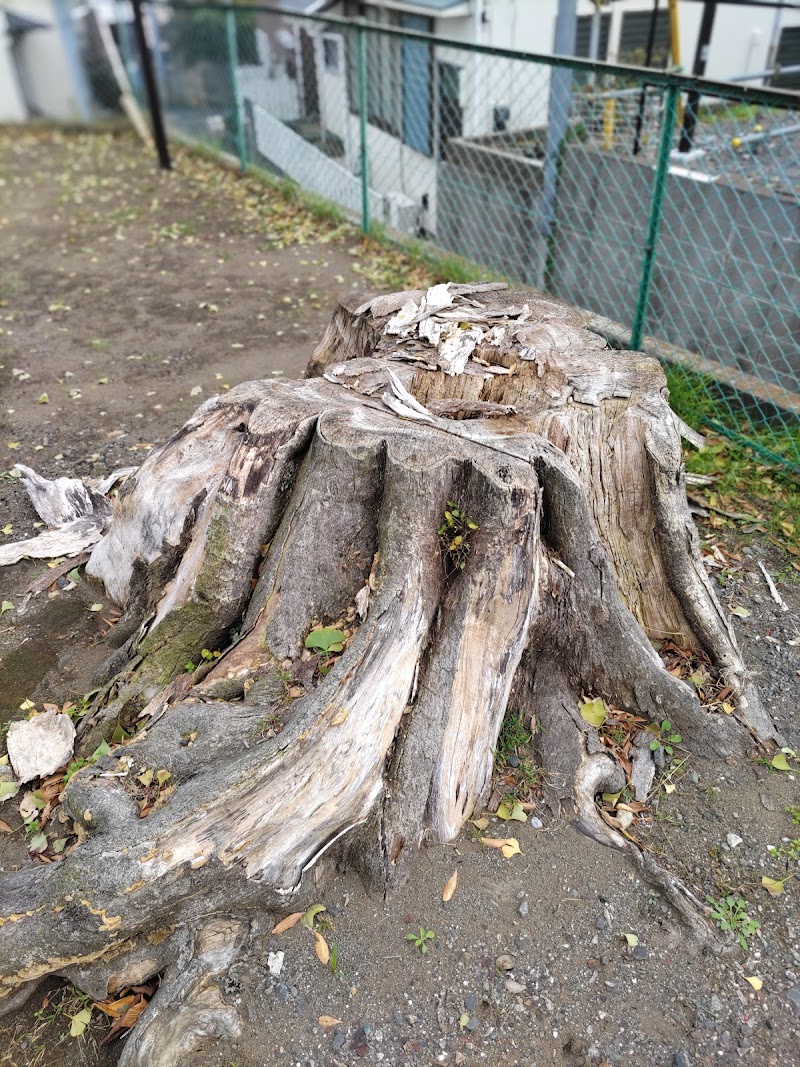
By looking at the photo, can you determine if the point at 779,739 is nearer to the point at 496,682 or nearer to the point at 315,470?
the point at 496,682

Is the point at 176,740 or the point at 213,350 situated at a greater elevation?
the point at 176,740

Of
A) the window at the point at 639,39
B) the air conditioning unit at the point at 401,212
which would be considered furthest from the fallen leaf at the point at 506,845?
the window at the point at 639,39

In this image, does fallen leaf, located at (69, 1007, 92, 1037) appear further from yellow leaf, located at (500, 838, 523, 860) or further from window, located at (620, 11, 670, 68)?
window, located at (620, 11, 670, 68)

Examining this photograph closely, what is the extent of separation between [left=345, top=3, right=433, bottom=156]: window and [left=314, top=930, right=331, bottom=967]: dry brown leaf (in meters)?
9.26

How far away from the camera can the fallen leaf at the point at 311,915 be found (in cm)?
224

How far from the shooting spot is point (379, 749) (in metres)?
2.30

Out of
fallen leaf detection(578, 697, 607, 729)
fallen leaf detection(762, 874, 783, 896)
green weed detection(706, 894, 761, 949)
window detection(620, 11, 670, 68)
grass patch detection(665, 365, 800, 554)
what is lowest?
grass patch detection(665, 365, 800, 554)

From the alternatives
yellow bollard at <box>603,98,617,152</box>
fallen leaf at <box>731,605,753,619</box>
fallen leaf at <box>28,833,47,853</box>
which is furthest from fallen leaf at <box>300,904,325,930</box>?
yellow bollard at <box>603,98,617,152</box>

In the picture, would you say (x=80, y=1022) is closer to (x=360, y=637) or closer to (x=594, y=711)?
(x=360, y=637)

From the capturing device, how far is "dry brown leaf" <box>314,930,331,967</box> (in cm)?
218

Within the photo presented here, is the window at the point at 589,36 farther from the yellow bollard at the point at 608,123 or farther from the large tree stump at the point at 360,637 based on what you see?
the large tree stump at the point at 360,637

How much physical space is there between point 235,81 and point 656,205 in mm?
6719

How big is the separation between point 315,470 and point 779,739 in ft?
5.82

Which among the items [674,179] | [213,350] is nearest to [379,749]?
[213,350]
